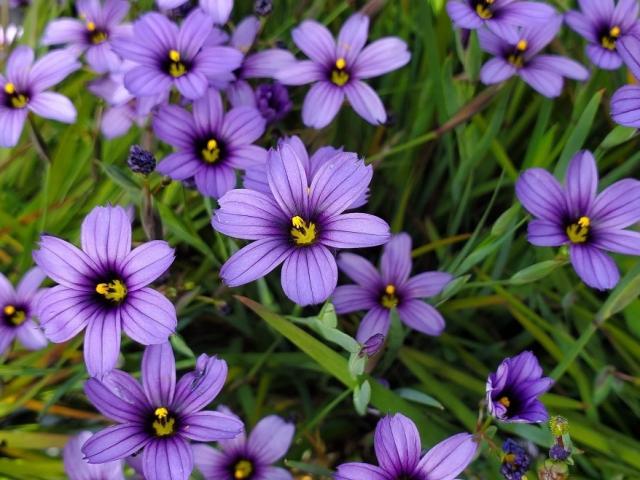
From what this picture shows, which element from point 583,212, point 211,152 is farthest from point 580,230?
point 211,152

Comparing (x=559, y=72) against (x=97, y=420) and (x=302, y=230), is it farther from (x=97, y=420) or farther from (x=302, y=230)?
(x=97, y=420)

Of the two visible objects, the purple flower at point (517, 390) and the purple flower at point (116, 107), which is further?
the purple flower at point (116, 107)

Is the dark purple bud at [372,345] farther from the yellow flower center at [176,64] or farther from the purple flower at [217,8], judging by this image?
the purple flower at [217,8]

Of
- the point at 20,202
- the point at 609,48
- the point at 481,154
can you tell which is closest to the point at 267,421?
the point at 481,154

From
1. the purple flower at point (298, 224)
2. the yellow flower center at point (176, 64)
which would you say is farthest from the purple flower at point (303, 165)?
the yellow flower center at point (176, 64)

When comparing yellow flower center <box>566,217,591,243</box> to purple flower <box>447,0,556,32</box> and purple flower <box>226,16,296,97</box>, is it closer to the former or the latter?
purple flower <box>447,0,556,32</box>

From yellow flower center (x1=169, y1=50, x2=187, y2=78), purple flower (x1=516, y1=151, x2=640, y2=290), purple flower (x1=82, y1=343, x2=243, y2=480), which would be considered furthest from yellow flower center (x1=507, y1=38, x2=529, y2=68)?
purple flower (x1=82, y1=343, x2=243, y2=480)

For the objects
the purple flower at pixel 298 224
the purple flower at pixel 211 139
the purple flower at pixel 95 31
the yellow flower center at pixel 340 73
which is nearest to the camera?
the purple flower at pixel 298 224
